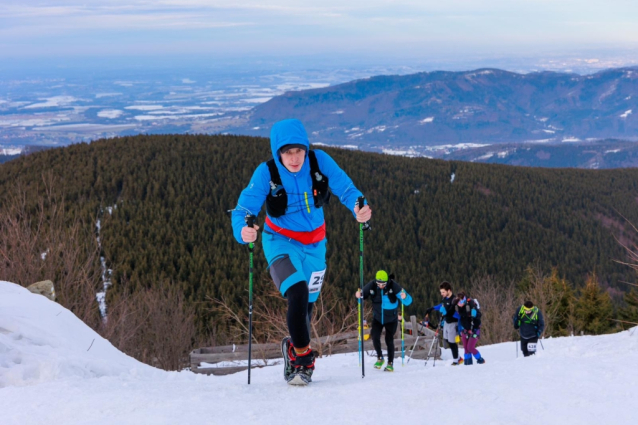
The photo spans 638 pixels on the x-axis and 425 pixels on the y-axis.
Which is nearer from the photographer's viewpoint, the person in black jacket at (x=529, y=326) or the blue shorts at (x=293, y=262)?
the blue shorts at (x=293, y=262)

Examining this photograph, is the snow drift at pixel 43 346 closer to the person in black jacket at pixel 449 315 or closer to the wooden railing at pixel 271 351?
the wooden railing at pixel 271 351

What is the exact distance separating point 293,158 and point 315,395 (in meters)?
2.20

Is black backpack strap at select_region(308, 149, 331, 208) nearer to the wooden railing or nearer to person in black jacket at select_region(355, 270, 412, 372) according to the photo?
person in black jacket at select_region(355, 270, 412, 372)

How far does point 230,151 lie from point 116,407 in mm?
103136

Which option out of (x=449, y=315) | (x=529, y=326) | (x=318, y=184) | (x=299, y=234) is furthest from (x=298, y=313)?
(x=529, y=326)

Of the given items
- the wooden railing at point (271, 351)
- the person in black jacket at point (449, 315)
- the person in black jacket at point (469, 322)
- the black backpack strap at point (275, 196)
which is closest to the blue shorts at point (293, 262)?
the black backpack strap at point (275, 196)

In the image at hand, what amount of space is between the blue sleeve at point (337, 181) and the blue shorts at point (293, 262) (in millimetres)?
547

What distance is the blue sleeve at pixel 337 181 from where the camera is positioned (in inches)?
220

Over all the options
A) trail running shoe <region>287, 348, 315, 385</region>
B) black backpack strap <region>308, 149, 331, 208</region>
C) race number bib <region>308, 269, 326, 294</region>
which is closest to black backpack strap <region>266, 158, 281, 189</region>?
black backpack strap <region>308, 149, 331, 208</region>

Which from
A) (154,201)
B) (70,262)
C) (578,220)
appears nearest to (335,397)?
(70,262)

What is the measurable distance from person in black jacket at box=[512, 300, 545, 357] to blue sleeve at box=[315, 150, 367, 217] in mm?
7349

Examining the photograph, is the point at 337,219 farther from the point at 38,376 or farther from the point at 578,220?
the point at 38,376

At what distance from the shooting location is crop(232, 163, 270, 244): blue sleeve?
5316mm

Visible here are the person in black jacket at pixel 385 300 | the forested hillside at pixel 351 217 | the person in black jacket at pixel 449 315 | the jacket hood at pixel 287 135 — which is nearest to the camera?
the jacket hood at pixel 287 135
